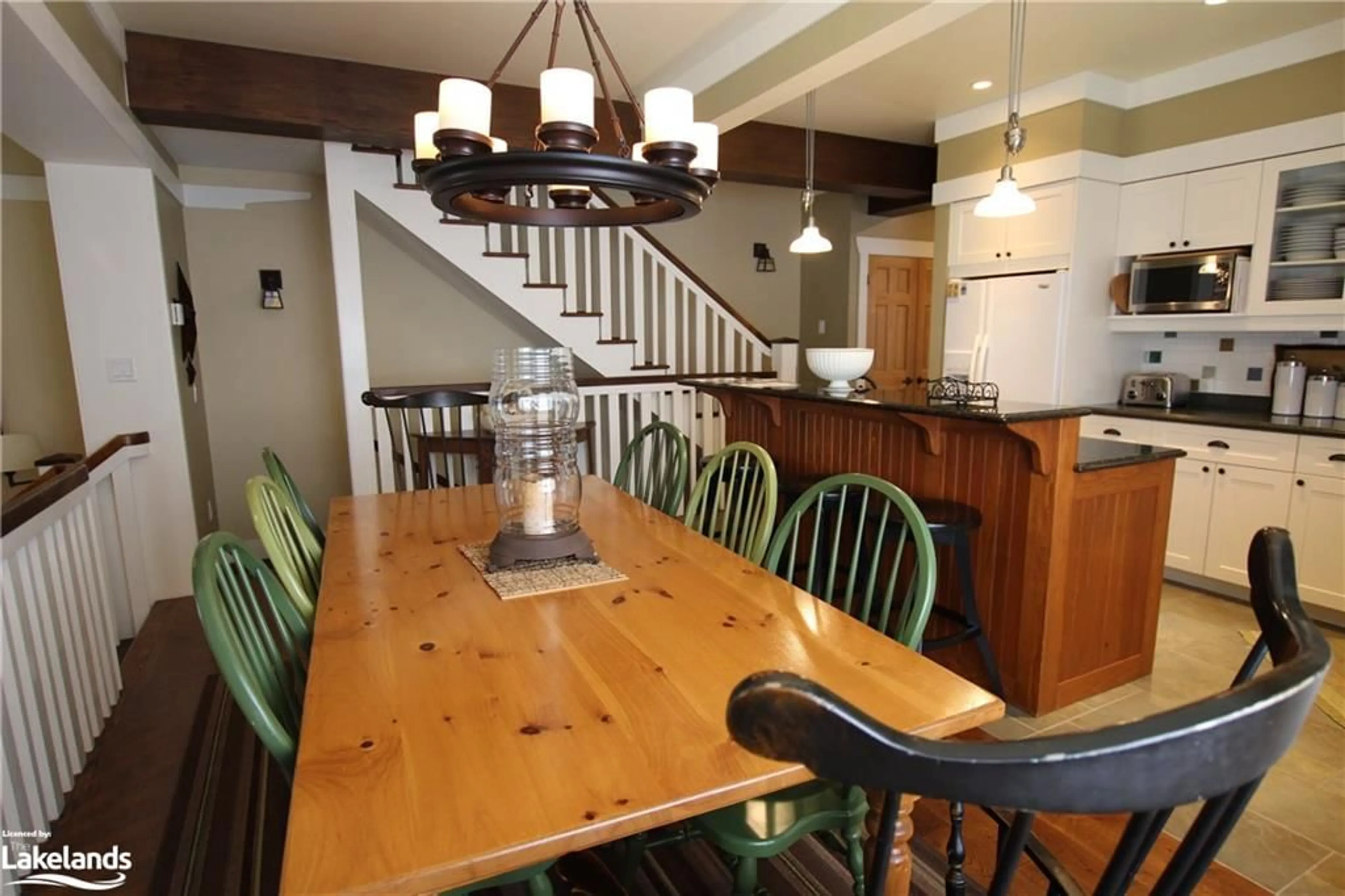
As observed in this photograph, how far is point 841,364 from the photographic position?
315 centimetres

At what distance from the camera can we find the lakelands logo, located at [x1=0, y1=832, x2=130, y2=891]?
1731 millimetres

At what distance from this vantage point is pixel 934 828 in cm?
188

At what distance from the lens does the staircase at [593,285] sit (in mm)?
4016

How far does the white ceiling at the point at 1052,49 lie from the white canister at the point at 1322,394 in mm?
1510

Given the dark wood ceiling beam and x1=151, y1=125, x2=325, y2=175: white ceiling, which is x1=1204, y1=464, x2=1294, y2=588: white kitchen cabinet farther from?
x1=151, y1=125, x2=325, y2=175: white ceiling

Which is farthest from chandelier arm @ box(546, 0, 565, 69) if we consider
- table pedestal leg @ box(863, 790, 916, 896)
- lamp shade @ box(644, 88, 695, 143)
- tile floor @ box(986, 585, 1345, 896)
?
tile floor @ box(986, 585, 1345, 896)

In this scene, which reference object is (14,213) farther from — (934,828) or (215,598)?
(934,828)

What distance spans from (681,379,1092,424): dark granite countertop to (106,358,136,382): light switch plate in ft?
9.35

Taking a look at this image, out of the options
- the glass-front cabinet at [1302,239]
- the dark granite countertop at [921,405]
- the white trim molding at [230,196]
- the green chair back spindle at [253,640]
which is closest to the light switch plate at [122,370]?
the white trim molding at [230,196]

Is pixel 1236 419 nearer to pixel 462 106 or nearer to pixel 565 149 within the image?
pixel 565 149

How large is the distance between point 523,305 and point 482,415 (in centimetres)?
72

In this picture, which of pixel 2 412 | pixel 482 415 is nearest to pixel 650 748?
pixel 482 415

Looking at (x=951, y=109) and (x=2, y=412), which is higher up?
(x=951, y=109)

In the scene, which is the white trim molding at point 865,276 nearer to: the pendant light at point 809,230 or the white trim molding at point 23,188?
the pendant light at point 809,230
